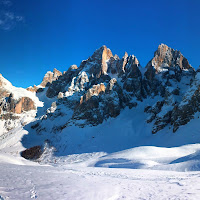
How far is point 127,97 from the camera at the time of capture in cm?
5866

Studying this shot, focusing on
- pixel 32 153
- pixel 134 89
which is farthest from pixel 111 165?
pixel 134 89

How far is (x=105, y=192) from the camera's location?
6.88m

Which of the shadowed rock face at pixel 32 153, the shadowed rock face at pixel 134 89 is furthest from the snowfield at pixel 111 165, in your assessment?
the shadowed rock face at pixel 134 89

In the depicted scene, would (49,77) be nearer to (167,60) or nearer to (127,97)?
(127,97)

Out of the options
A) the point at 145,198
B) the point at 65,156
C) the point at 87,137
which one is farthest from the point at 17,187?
the point at 87,137

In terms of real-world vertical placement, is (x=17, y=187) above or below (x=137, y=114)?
below

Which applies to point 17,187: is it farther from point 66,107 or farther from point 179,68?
point 179,68

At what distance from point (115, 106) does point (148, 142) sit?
19924 millimetres

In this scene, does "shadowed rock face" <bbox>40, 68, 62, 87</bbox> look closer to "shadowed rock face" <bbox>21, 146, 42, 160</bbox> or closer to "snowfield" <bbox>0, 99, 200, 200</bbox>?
"snowfield" <bbox>0, 99, 200, 200</bbox>

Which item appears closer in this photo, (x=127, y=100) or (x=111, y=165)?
(x=111, y=165)

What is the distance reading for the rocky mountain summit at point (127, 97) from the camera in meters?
40.8

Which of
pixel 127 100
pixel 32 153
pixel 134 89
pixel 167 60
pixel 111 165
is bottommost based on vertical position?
pixel 111 165

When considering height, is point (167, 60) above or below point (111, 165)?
above

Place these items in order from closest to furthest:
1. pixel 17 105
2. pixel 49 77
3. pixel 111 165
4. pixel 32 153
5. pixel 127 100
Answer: pixel 111 165
pixel 32 153
pixel 127 100
pixel 17 105
pixel 49 77
